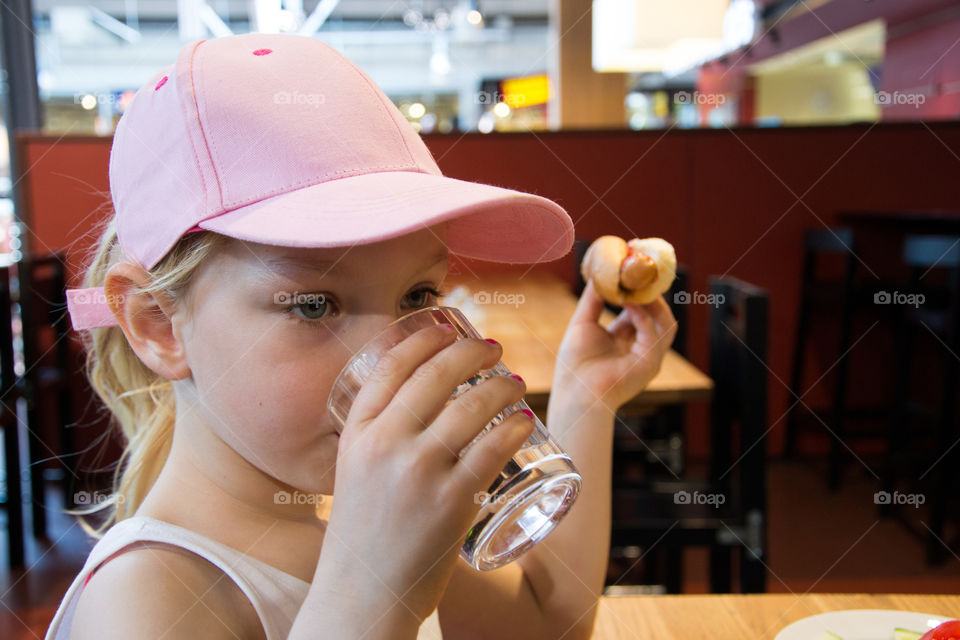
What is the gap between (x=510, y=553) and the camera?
66 cm

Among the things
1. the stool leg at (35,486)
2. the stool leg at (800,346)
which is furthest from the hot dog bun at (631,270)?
the stool leg at (800,346)

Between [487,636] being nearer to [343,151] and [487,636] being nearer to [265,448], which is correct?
[265,448]

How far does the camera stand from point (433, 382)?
534 millimetres

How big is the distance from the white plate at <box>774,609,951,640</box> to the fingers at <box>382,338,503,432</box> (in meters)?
0.33

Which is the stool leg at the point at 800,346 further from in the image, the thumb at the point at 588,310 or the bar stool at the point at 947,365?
the thumb at the point at 588,310

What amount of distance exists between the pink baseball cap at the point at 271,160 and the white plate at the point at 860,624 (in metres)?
0.40

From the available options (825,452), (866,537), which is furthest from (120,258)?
(825,452)

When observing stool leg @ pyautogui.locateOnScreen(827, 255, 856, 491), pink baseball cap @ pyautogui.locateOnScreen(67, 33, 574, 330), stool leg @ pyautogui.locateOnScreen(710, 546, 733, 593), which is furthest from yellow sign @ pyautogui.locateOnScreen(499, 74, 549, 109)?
pink baseball cap @ pyautogui.locateOnScreen(67, 33, 574, 330)

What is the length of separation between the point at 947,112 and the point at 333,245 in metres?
9.06

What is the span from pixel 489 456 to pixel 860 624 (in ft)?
1.22

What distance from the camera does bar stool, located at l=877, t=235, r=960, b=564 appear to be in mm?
2703

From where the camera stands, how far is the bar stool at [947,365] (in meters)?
2.70

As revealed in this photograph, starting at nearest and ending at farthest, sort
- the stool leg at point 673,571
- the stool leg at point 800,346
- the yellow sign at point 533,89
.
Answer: the stool leg at point 673,571 → the stool leg at point 800,346 → the yellow sign at point 533,89

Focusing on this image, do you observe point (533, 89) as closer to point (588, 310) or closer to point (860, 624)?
point (588, 310)
